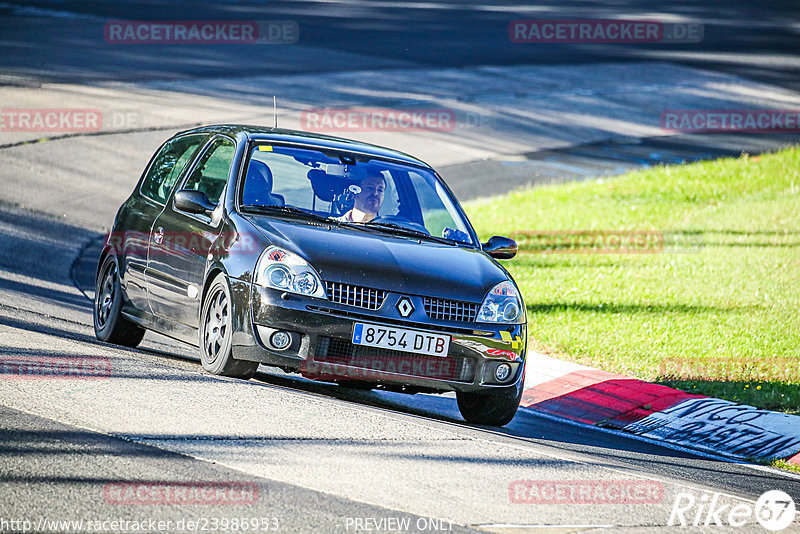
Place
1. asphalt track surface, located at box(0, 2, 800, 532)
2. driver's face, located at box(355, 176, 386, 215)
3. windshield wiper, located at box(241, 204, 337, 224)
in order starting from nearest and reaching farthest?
asphalt track surface, located at box(0, 2, 800, 532) < windshield wiper, located at box(241, 204, 337, 224) < driver's face, located at box(355, 176, 386, 215)

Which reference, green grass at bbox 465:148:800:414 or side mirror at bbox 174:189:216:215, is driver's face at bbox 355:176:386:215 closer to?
side mirror at bbox 174:189:216:215

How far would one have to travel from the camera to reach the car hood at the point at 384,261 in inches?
287

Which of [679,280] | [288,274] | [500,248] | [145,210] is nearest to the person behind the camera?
[288,274]

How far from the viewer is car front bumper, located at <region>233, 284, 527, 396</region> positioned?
7160mm

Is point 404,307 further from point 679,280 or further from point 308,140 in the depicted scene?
point 679,280

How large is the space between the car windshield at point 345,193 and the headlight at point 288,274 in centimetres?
77

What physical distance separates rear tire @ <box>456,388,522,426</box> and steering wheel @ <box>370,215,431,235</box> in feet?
3.93

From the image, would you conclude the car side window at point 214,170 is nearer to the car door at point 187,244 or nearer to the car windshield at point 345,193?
the car door at point 187,244

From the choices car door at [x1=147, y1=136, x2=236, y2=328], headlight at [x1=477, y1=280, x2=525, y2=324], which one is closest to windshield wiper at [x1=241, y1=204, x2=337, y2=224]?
car door at [x1=147, y1=136, x2=236, y2=328]

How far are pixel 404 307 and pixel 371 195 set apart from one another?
136 cm

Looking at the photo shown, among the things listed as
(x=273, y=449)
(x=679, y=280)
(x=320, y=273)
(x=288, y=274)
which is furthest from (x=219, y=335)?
(x=679, y=280)

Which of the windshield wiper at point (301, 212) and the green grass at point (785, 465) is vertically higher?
the windshield wiper at point (301, 212)

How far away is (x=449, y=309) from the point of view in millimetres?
7402

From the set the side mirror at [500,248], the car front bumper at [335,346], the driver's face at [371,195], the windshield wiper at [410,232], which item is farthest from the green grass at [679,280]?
the car front bumper at [335,346]
